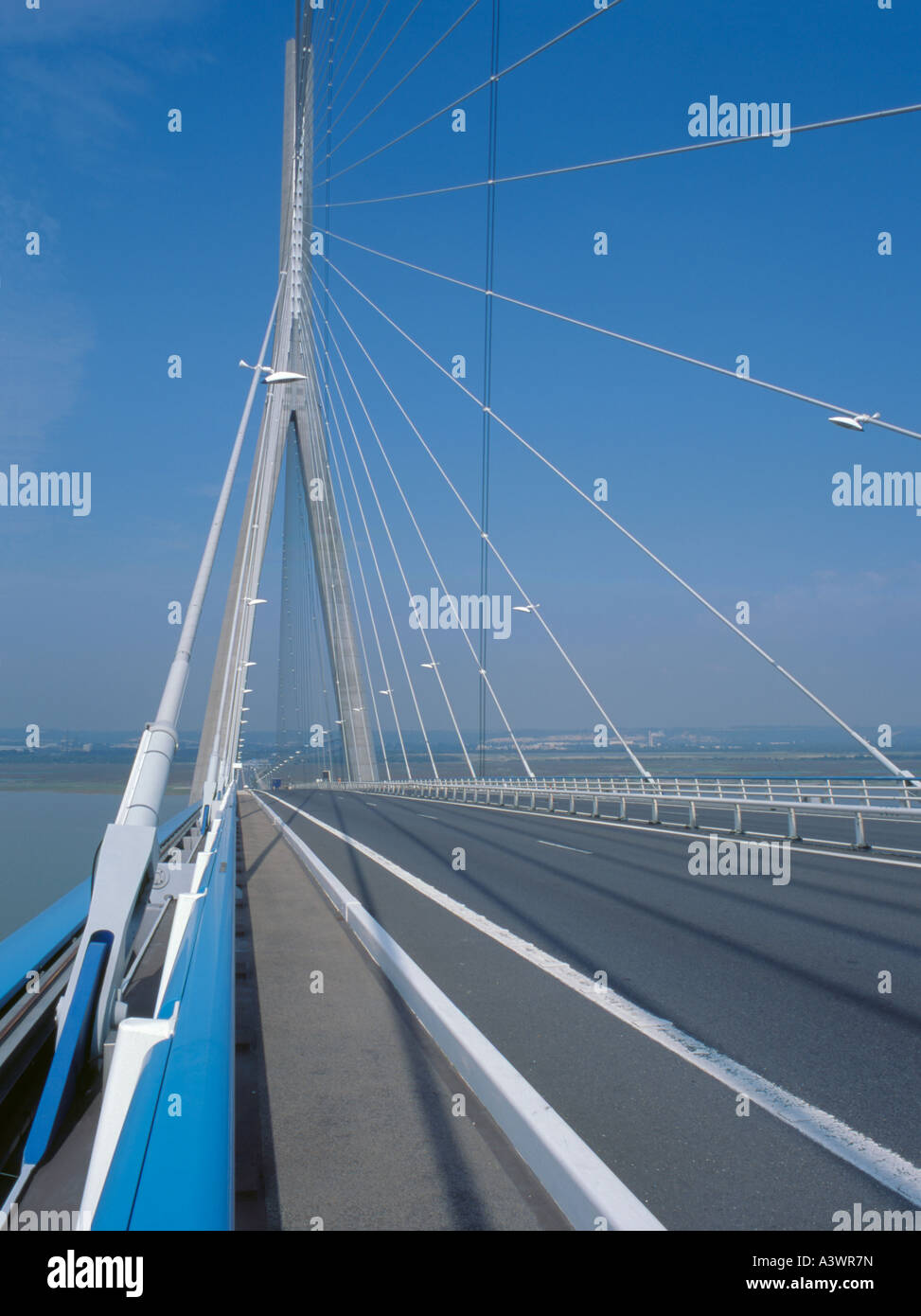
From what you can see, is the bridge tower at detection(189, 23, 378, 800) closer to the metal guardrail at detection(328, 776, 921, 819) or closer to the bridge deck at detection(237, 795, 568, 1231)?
the metal guardrail at detection(328, 776, 921, 819)

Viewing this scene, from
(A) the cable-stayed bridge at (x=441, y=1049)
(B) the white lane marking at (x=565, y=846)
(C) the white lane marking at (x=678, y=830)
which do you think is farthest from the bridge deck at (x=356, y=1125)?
(C) the white lane marking at (x=678, y=830)

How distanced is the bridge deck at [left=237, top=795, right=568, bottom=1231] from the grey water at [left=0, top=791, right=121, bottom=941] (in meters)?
5.33

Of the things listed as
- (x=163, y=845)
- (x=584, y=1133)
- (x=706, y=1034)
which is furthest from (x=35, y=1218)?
(x=163, y=845)

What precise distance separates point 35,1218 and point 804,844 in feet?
60.0

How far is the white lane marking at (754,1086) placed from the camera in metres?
3.88

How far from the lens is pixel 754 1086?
4949 millimetres

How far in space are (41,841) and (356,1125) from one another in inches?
519

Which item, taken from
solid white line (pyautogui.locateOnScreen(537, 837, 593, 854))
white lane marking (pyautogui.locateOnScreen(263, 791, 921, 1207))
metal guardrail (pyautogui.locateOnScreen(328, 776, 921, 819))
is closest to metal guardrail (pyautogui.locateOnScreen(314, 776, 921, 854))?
metal guardrail (pyautogui.locateOnScreen(328, 776, 921, 819))

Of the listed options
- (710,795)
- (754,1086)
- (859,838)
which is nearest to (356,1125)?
(754,1086)

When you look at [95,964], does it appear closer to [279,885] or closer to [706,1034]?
[706,1034]

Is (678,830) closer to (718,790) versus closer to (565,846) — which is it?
(565,846)

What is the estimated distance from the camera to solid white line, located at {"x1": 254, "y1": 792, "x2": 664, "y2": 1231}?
133 inches

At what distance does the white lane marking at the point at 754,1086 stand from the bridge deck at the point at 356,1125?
1.31 m

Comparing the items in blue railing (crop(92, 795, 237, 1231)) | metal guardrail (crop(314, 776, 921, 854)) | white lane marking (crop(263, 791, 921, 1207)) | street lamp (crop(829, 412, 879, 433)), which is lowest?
metal guardrail (crop(314, 776, 921, 854))
